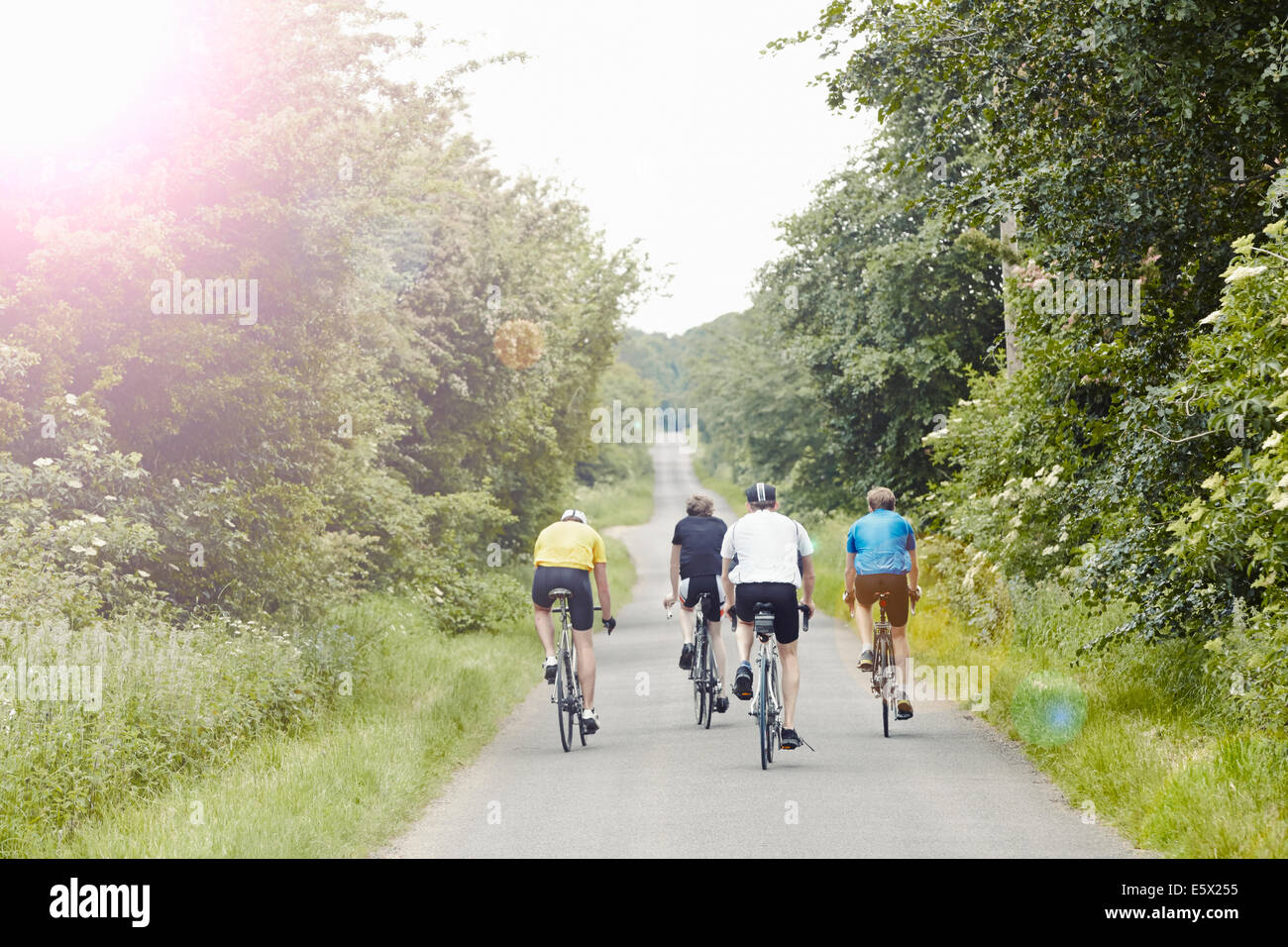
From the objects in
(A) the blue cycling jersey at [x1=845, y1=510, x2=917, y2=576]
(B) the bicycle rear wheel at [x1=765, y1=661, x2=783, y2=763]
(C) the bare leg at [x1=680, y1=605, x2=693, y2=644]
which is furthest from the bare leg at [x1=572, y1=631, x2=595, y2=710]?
(A) the blue cycling jersey at [x1=845, y1=510, x2=917, y2=576]

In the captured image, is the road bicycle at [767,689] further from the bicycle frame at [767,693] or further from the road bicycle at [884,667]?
the road bicycle at [884,667]

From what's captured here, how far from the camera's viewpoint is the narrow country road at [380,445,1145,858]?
7840 mm

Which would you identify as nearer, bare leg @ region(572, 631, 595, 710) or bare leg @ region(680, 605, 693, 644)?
bare leg @ region(572, 631, 595, 710)

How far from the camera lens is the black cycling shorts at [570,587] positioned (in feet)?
38.4

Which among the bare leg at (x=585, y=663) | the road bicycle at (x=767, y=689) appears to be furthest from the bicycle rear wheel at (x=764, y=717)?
the bare leg at (x=585, y=663)

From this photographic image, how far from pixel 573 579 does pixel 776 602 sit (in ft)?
6.09

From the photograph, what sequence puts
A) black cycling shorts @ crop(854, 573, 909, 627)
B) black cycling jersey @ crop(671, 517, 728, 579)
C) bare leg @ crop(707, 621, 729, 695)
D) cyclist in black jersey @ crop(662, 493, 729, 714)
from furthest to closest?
black cycling jersey @ crop(671, 517, 728, 579) < cyclist in black jersey @ crop(662, 493, 729, 714) < bare leg @ crop(707, 621, 729, 695) < black cycling shorts @ crop(854, 573, 909, 627)

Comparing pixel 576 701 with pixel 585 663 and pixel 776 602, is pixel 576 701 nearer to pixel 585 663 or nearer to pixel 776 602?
pixel 585 663

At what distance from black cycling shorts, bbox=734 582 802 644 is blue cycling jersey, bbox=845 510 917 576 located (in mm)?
1501

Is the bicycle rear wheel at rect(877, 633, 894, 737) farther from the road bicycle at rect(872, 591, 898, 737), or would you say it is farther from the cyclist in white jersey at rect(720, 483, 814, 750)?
the cyclist in white jersey at rect(720, 483, 814, 750)

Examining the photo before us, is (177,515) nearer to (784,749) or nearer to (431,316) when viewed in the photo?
(784,749)

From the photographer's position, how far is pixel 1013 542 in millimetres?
15086

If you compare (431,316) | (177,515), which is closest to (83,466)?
(177,515)

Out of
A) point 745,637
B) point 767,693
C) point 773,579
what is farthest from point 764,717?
point 773,579
